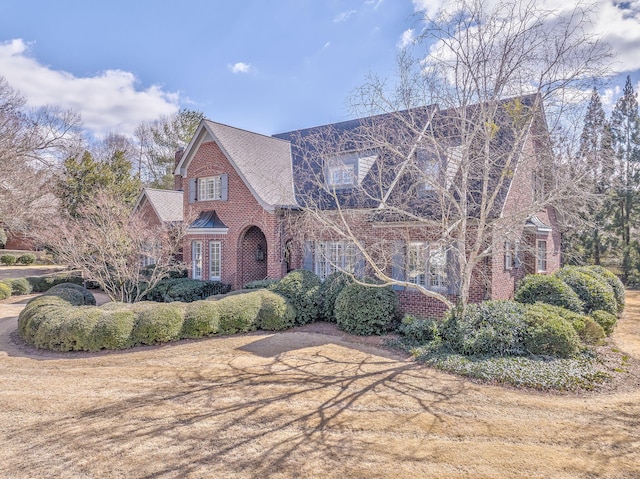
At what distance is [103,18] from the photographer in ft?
43.8

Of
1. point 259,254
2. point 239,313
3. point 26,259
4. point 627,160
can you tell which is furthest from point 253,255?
point 26,259

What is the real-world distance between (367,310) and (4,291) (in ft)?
63.3

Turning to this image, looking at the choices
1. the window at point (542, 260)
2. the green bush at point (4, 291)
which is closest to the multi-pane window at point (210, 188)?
the green bush at point (4, 291)

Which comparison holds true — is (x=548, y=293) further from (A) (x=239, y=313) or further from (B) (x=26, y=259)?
(B) (x=26, y=259)

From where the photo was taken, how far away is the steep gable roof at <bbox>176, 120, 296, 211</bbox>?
16483 mm

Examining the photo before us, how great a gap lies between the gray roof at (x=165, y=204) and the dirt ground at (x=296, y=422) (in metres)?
14.4

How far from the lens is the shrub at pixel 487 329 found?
912 cm

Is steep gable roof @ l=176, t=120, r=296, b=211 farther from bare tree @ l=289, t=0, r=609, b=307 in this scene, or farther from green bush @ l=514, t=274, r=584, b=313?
green bush @ l=514, t=274, r=584, b=313

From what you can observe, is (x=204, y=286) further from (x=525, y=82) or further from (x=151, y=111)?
(x=151, y=111)

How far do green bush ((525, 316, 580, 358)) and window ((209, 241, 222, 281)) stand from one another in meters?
13.6

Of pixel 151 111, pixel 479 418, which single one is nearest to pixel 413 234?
pixel 479 418

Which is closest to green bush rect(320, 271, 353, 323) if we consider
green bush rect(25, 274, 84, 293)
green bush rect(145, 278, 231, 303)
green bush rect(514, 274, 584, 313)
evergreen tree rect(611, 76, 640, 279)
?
green bush rect(514, 274, 584, 313)

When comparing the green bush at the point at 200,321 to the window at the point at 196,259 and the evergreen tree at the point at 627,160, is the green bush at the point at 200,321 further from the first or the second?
the evergreen tree at the point at 627,160

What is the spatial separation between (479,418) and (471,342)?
313cm
